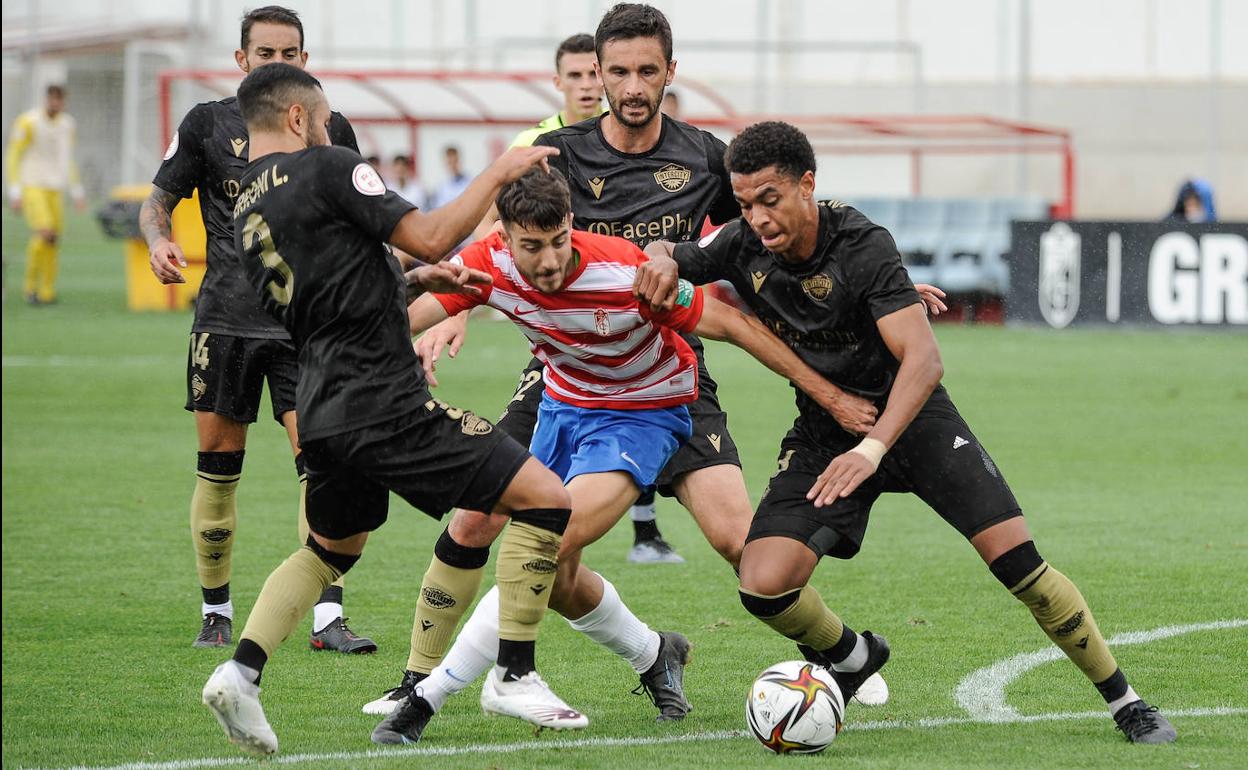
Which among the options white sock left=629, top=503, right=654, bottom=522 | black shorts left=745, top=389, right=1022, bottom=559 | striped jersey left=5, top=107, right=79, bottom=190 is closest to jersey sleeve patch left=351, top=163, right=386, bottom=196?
black shorts left=745, top=389, right=1022, bottom=559

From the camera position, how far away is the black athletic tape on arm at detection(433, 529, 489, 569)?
5.75 m

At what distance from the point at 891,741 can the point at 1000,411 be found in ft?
31.8

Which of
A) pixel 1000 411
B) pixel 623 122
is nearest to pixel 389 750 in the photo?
pixel 623 122

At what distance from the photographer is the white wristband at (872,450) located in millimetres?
5277

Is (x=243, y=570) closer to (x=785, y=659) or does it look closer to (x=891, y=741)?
(x=785, y=659)

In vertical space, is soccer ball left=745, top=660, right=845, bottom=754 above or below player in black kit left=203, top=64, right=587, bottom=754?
below

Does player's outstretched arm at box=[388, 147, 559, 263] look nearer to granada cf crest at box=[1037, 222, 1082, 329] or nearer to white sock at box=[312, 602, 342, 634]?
white sock at box=[312, 602, 342, 634]

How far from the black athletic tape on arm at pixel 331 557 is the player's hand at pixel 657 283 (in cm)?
119

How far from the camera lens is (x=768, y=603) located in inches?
216

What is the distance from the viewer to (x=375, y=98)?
2578 cm

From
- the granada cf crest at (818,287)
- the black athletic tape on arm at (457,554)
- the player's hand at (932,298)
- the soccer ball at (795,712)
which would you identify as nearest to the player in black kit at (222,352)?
the black athletic tape on arm at (457,554)

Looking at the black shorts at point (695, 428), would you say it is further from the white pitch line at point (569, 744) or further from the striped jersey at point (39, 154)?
the striped jersey at point (39, 154)

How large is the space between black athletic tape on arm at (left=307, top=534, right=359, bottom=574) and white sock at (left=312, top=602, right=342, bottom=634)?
144 centimetres

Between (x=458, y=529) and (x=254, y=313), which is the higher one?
(x=254, y=313)
